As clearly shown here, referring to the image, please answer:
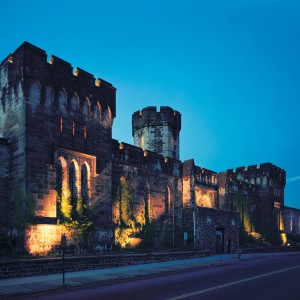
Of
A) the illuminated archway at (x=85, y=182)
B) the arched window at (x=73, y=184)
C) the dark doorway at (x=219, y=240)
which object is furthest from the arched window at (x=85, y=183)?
the dark doorway at (x=219, y=240)

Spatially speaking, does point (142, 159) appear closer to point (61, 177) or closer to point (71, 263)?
point (61, 177)

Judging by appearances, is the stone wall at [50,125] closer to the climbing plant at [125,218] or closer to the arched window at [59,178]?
the arched window at [59,178]

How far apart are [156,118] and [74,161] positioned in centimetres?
→ 2006

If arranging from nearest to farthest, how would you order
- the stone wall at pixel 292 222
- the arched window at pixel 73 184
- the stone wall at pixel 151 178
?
the arched window at pixel 73 184 < the stone wall at pixel 151 178 < the stone wall at pixel 292 222

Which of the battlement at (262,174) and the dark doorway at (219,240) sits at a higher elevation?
the battlement at (262,174)

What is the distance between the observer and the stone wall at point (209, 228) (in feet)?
93.9

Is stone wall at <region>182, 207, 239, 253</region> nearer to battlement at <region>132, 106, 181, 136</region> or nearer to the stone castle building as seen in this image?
the stone castle building

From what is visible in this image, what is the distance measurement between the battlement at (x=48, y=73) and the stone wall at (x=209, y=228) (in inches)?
467

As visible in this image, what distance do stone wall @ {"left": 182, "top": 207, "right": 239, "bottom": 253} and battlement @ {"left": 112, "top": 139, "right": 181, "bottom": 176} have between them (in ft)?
12.4

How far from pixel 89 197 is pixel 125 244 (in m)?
4.75

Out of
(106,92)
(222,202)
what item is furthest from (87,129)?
(222,202)

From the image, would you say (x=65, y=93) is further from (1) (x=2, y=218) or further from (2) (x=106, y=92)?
(1) (x=2, y=218)

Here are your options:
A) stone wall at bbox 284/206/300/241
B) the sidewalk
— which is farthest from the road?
stone wall at bbox 284/206/300/241

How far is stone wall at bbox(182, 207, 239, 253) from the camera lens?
93.9 ft
